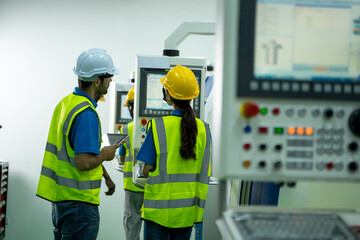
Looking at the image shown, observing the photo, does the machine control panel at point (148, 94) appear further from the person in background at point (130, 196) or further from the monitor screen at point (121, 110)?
the monitor screen at point (121, 110)

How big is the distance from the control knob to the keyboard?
0.21 m

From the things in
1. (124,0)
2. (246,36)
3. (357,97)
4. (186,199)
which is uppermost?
(124,0)

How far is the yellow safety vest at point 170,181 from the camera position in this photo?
214 cm

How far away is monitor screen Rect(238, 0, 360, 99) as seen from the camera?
3.56ft

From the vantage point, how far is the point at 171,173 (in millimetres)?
2152

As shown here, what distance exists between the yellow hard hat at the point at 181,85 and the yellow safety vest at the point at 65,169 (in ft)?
1.36

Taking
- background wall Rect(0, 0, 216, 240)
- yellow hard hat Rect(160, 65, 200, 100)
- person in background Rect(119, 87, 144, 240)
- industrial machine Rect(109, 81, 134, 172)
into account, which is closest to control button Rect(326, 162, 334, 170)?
yellow hard hat Rect(160, 65, 200, 100)

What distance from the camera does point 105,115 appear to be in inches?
190

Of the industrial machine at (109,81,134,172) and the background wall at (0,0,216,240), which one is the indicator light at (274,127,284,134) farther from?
the background wall at (0,0,216,240)

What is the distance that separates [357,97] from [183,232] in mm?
1328

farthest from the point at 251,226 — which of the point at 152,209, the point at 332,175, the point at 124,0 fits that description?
the point at 124,0

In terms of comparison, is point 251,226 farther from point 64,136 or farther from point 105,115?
point 105,115

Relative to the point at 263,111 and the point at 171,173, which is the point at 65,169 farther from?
the point at 263,111

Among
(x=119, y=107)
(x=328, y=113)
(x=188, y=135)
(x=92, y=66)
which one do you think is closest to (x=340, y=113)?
(x=328, y=113)
